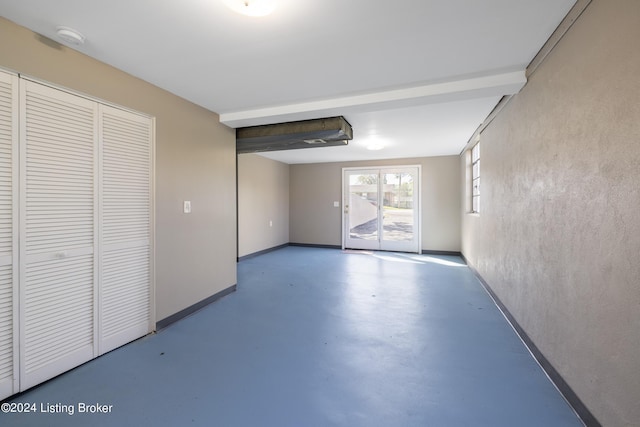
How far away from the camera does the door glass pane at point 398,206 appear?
255 inches

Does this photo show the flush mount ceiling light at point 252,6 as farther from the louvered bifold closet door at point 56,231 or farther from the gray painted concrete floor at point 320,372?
the gray painted concrete floor at point 320,372

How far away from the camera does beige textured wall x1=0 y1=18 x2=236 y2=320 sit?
1839 mm

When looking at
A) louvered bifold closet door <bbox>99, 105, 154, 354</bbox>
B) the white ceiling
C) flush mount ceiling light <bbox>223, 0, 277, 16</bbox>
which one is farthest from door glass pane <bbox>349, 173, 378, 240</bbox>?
flush mount ceiling light <bbox>223, 0, 277, 16</bbox>

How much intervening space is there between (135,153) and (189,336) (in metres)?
1.73

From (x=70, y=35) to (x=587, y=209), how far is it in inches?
130

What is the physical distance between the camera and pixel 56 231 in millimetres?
1910

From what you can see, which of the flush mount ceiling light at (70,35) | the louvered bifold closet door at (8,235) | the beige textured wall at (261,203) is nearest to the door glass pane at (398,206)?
the beige textured wall at (261,203)

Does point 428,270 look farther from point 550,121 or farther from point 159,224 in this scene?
point 159,224

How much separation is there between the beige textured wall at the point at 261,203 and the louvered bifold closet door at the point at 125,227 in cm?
304

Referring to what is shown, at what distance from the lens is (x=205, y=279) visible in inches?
126

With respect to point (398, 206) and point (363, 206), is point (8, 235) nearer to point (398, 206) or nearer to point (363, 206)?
point (363, 206)

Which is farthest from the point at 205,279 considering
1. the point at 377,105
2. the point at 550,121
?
the point at 550,121

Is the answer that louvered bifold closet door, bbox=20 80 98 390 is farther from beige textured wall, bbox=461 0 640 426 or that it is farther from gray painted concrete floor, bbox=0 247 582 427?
beige textured wall, bbox=461 0 640 426

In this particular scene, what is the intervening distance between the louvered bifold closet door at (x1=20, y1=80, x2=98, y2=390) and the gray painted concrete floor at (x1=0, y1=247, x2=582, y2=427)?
231 millimetres
